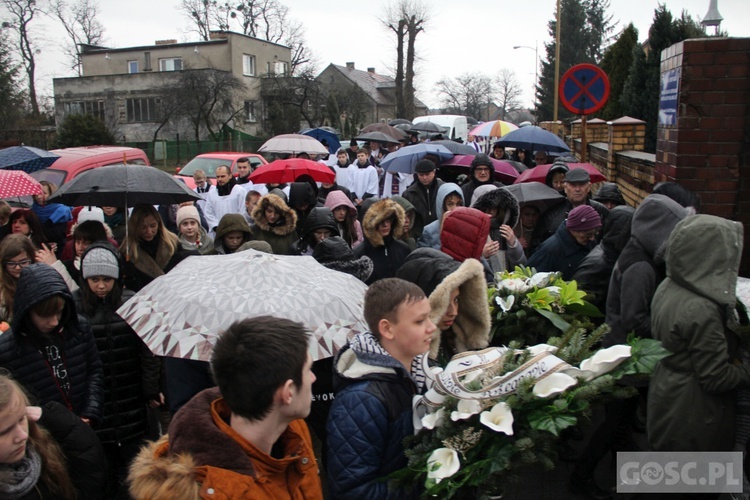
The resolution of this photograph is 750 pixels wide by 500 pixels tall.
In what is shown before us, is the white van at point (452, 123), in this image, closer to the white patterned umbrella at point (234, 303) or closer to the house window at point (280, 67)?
the house window at point (280, 67)

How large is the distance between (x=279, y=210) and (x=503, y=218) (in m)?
2.12

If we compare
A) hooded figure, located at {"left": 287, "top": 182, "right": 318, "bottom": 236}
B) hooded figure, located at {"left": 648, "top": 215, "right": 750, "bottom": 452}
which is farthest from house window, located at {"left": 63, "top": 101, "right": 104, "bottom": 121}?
hooded figure, located at {"left": 648, "top": 215, "right": 750, "bottom": 452}

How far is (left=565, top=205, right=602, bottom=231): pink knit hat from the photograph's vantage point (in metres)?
5.46

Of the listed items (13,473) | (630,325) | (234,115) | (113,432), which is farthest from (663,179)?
(234,115)

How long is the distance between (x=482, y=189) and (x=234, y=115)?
3947cm

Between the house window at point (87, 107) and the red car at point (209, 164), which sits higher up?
the house window at point (87, 107)

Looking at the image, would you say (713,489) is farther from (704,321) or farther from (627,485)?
(704,321)

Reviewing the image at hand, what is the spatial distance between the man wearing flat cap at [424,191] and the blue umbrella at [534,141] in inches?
104

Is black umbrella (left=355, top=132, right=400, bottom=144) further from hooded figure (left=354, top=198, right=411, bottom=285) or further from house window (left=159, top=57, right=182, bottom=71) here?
house window (left=159, top=57, right=182, bottom=71)

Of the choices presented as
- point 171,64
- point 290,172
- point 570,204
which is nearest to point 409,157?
point 290,172

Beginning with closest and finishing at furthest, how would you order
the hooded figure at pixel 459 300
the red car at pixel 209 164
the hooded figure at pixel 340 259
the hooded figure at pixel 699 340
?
the hooded figure at pixel 699 340
the hooded figure at pixel 459 300
the hooded figure at pixel 340 259
the red car at pixel 209 164

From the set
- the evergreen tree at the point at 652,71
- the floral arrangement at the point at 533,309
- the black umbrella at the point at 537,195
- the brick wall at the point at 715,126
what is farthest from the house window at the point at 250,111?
the floral arrangement at the point at 533,309

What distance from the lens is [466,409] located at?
8.07ft

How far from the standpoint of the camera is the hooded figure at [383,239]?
5707 mm
